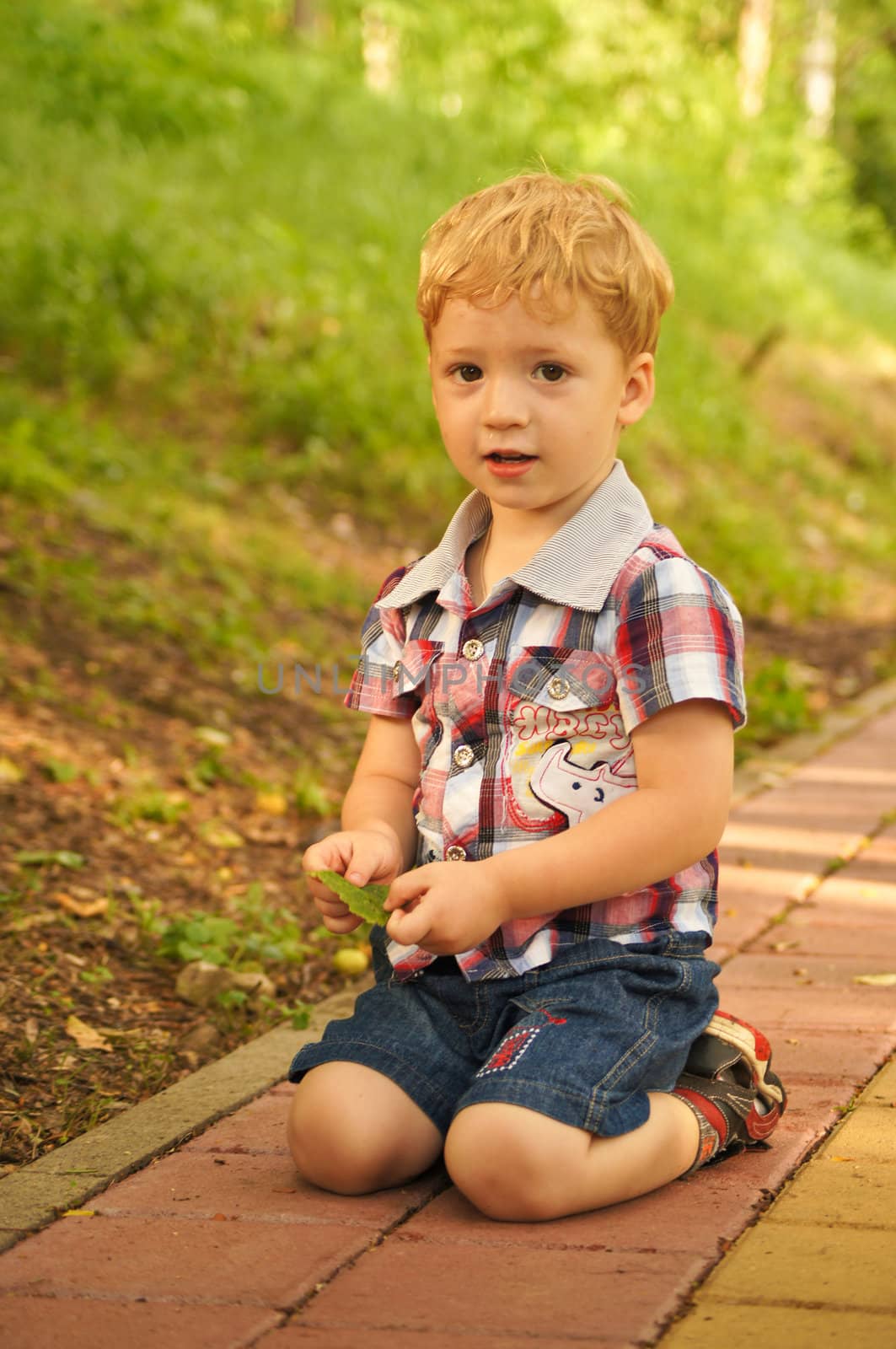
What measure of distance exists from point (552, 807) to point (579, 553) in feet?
1.12

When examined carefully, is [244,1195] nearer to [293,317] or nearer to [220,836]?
[220,836]

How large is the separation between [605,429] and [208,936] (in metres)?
1.37

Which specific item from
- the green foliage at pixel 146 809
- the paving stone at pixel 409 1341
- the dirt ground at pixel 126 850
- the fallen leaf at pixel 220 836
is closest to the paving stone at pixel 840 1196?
the paving stone at pixel 409 1341

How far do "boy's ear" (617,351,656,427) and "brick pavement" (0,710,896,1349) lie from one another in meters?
1.00

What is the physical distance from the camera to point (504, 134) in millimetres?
11922

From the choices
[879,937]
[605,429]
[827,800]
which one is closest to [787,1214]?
[605,429]

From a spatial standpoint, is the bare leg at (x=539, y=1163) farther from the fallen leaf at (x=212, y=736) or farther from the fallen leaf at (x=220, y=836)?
the fallen leaf at (x=212, y=736)

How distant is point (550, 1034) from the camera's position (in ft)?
6.64

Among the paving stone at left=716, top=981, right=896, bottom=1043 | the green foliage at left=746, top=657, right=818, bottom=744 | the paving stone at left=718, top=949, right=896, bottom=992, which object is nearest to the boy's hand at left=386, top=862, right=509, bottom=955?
the paving stone at left=716, top=981, right=896, bottom=1043

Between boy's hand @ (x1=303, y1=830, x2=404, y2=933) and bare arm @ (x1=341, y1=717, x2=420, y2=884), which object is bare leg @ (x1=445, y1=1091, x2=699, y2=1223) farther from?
bare arm @ (x1=341, y1=717, x2=420, y2=884)

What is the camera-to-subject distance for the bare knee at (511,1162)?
1899mm

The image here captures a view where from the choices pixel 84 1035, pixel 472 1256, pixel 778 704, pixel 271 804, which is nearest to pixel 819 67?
pixel 778 704

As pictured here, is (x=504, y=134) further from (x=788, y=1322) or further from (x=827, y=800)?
(x=788, y=1322)

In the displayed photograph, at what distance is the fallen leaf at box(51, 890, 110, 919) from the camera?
10.1 feet
